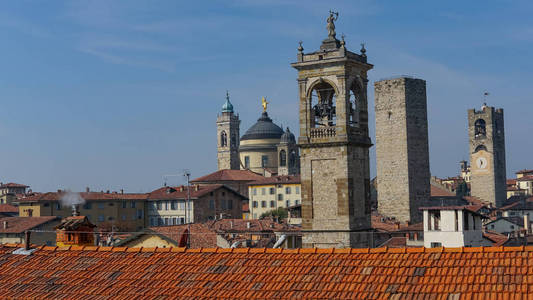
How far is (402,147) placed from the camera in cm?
8244

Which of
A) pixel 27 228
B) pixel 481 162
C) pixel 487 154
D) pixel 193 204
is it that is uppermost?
pixel 487 154

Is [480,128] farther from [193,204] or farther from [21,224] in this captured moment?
[21,224]

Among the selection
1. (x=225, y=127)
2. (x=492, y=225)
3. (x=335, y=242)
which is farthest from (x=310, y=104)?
(x=225, y=127)

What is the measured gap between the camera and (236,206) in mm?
88500

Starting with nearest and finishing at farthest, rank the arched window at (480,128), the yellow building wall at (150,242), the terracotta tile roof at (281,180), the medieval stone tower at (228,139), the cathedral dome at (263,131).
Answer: the yellow building wall at (150,242)
the terracotta tile roof at (281,180)
the arched window at (480,128)
the cathedral dome at (263,131)
the medieval stone tower at (228,139)

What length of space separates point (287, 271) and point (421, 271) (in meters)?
2.19

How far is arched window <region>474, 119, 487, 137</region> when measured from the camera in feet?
360

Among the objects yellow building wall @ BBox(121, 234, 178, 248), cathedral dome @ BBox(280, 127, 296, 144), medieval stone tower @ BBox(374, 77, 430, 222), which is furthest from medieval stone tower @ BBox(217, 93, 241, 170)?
yellow building wall @ BBox(121, 234, 178, 248)

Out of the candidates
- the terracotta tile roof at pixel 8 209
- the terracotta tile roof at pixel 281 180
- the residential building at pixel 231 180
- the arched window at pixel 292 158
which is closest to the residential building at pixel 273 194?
the terracotta tile roof at pixel 281 180

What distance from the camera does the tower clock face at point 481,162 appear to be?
109m

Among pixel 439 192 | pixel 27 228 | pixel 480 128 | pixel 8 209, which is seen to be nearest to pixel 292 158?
pixel 480 128

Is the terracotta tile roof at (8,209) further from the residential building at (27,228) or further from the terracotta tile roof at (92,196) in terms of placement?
the residential building at (27,228)

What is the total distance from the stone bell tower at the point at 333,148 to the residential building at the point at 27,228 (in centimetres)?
2759

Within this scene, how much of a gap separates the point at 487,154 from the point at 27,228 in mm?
67486
